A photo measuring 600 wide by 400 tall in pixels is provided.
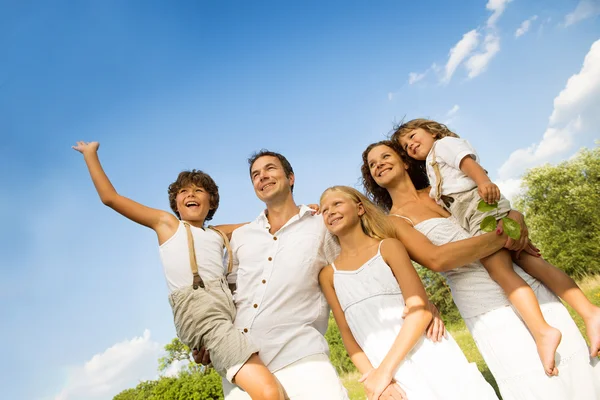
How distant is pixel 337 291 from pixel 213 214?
1.88m

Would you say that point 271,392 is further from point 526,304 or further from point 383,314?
point 526,304

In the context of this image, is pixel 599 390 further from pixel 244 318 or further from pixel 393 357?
pixel 244 318

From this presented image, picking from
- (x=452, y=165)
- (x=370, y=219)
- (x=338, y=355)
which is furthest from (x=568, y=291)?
(x=338, y=355)

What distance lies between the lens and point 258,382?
2.66 meters

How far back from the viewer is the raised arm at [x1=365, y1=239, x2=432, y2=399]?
2598mm

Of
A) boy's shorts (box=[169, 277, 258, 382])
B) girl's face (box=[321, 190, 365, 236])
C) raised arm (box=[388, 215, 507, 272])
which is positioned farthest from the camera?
girl's face (box=[321, 190, 365, 236])

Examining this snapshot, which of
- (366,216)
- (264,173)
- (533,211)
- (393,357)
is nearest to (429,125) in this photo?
(366,216)

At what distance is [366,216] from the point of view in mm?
3475

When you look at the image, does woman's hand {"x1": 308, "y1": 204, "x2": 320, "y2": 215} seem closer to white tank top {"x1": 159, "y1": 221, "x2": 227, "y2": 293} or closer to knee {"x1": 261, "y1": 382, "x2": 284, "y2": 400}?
white tank top {"x1": 159, "y1": 221, "x2": 227, "y2": 293}

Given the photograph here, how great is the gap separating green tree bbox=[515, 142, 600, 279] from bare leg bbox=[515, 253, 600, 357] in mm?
29072

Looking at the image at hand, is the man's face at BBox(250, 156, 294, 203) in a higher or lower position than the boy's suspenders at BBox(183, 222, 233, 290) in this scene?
higher

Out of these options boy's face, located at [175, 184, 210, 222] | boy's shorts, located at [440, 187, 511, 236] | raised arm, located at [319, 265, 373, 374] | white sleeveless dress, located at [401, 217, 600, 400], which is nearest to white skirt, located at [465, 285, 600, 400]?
white sleeveless dress, located at [401, 217, 600, 400]

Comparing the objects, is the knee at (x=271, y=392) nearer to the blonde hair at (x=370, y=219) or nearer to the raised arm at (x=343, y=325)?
the raised arm at (x=343, y=325)

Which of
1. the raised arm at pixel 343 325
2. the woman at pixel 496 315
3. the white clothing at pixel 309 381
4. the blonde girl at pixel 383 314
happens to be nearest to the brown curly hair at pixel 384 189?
the woman at pixel 496 315
